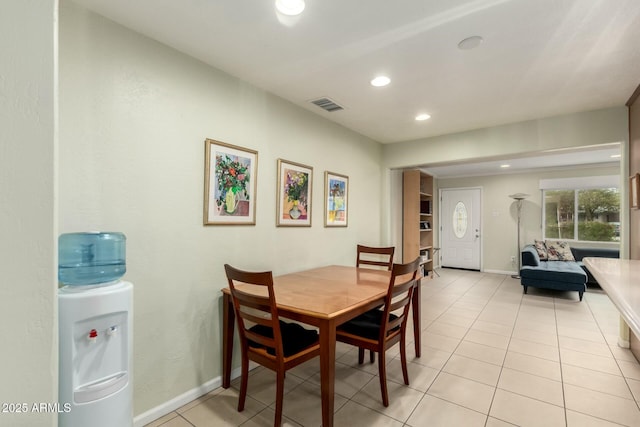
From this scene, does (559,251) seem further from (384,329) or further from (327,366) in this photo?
(327,366)

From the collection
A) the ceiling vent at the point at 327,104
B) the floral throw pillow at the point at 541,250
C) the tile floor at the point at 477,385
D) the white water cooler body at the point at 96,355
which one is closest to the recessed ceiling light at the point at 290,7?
the ceiling vent at the point at 327,104

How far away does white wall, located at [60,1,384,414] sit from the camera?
1617 mm

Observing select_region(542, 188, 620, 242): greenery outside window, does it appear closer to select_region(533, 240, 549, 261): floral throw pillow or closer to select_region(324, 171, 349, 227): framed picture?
select_region(533, 240, 549, 261): floral throw pillow

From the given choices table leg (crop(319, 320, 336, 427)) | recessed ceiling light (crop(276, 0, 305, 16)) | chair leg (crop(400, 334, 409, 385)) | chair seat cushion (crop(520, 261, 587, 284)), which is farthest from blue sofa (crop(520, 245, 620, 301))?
recessed ceiling light (crop(276, 0, 305, 16))

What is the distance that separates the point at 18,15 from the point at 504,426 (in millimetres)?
2899

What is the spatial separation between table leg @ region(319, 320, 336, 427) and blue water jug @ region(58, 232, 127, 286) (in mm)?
1152

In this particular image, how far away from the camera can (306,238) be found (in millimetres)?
3094

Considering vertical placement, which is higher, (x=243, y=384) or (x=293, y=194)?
(x=293, y=194)

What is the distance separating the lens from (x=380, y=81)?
2469mm

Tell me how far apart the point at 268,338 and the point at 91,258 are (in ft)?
3.55

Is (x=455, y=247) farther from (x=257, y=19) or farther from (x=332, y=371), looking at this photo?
(x=257, y=19)

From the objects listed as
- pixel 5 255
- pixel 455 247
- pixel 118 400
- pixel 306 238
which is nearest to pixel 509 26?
pixel 306 238

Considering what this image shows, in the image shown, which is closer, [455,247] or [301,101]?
[301,101]

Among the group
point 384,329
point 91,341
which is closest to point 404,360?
point 384,329
